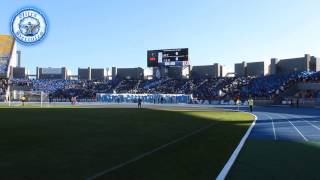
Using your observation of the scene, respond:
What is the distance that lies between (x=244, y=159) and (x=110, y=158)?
3424mm

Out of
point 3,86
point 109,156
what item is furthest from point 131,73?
point 109,156

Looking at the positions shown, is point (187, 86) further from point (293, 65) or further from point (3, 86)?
point (3, 86)

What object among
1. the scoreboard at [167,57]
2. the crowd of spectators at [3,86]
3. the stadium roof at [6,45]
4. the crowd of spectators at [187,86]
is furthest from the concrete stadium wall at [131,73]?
the crowd of spectators at [3,86]

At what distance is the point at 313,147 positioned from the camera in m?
14.5

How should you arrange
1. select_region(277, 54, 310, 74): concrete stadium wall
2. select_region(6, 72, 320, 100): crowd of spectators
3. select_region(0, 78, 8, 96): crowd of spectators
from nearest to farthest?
select_region(6, 72, 320, 100): crowd of spectators, select_region(277, 54, 310, 74): concrete stadium wall, select_region(0, 78, 8, 96): crowd of spectators

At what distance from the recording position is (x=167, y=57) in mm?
88875

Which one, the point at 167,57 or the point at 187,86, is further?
the point at 187,86

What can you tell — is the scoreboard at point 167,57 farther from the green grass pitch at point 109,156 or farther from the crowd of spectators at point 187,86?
the green grass pitch at point 109,156

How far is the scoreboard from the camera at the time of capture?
87.8 metres

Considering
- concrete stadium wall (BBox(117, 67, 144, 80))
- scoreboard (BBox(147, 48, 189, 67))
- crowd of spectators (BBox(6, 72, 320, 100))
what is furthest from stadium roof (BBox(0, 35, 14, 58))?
scoreboard (BBox(147, 48, 189, 67))

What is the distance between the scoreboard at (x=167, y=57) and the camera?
288 ft

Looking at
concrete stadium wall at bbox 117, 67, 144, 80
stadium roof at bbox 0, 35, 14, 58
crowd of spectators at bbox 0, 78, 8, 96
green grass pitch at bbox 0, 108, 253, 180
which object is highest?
stadium roof at bbox 0, 35, 14, 58

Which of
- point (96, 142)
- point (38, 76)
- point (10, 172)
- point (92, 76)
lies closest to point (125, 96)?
point (92, 76)

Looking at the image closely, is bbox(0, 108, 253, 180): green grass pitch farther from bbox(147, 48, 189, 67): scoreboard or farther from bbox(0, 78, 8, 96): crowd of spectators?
bbox(0, 78, 8, 96): crowd of spectators
